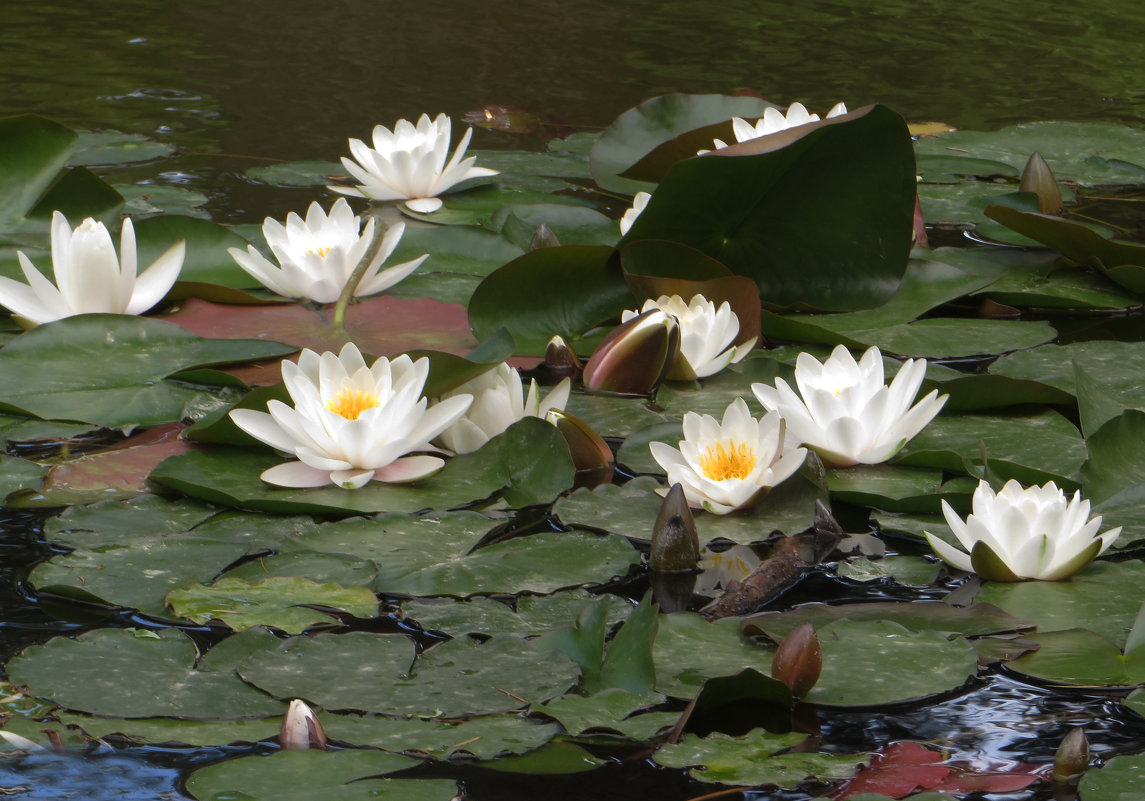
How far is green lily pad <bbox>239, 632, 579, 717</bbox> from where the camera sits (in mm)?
1355

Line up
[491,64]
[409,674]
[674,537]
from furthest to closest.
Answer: [491,64]
[674,537]
[409,674]

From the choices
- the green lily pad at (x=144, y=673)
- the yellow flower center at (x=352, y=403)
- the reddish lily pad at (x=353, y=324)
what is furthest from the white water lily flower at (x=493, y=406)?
the green lily pad at (x=144, y=673)

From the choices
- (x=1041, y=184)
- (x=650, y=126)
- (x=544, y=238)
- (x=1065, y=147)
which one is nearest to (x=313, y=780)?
(x=544, y=238)

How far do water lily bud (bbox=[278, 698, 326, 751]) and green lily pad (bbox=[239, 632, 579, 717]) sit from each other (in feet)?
0.28

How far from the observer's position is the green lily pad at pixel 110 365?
2.10m

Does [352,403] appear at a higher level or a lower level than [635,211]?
lower

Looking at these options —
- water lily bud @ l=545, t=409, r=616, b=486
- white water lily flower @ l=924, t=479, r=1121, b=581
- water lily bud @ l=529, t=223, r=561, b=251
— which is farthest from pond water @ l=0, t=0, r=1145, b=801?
white water lily flower @ l=924, t=479, r=1121, b=581

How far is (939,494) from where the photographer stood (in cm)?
184

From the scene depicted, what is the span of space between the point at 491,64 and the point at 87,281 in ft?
A: 10.7

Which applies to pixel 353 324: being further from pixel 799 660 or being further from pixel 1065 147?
pixel 1065 147

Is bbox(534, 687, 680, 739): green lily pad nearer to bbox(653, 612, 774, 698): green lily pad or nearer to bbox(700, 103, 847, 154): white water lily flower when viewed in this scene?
bbox(653, 612, 774, 698): green lily pad

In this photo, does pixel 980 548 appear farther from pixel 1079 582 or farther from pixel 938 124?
pixel 938 124

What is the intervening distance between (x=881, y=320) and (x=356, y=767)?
5.73ft

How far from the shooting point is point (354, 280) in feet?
7.95
